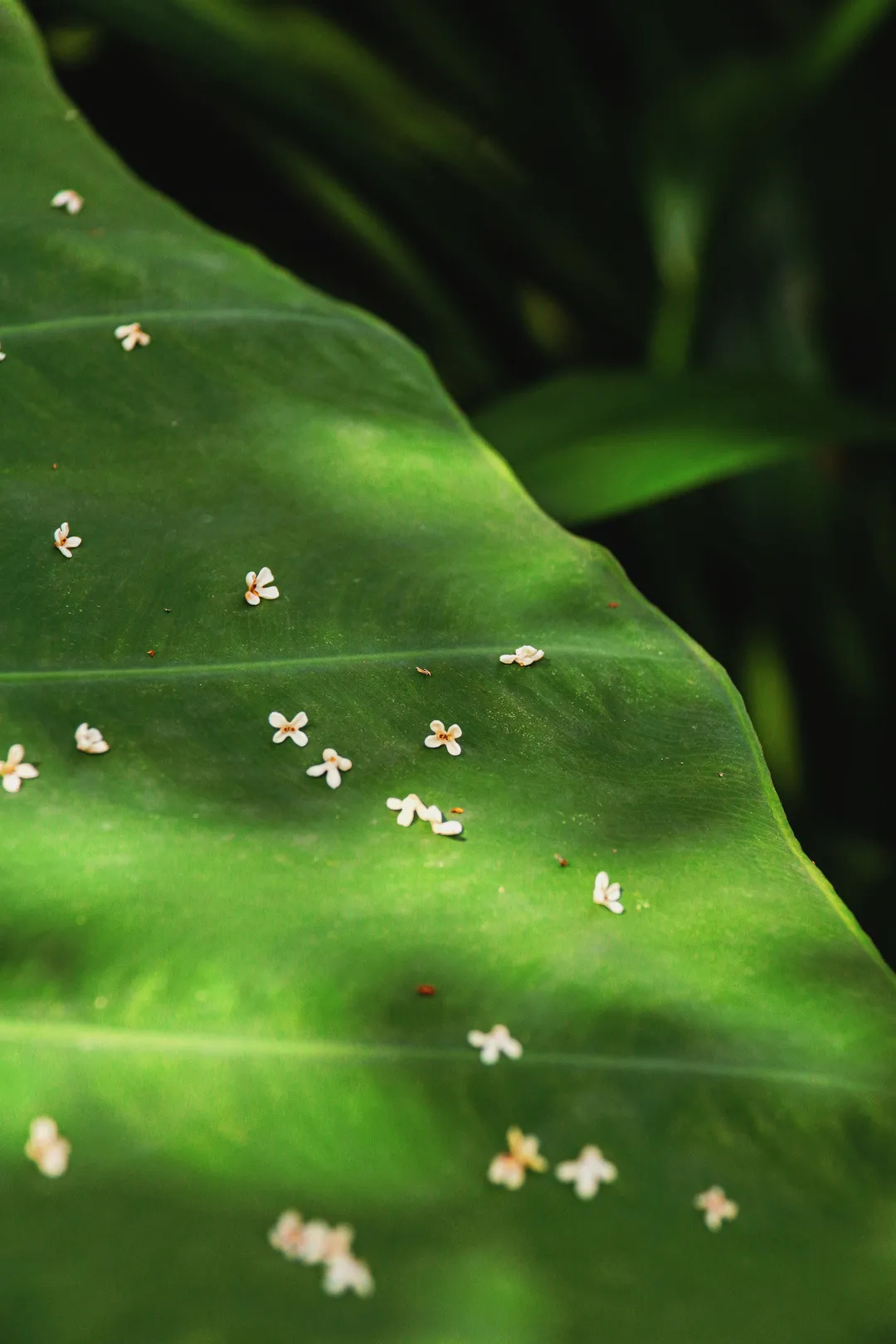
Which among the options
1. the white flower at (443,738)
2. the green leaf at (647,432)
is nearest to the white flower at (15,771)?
the white flower at (443,738)

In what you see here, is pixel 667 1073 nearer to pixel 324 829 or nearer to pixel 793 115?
pixel 324 829

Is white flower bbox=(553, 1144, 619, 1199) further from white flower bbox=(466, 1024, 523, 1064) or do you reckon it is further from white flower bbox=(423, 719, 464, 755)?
white flower bbox=(423, 719, 464, 755)

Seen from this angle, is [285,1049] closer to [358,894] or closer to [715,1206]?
[358,894]

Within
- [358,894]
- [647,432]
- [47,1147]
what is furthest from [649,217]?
[47,1147]

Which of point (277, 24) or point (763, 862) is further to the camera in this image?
point (277, 24)

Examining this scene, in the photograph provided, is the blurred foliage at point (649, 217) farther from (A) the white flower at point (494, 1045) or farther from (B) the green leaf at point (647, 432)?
(A) the white flower at point (494, 1045)

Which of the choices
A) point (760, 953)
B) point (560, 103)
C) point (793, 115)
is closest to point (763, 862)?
point (760, 953)

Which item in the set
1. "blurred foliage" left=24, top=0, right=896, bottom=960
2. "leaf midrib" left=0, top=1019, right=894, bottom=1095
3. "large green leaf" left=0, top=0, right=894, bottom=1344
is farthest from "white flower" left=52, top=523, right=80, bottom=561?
"blurred foliage" left=24, top=0, right=896, bottom=960
